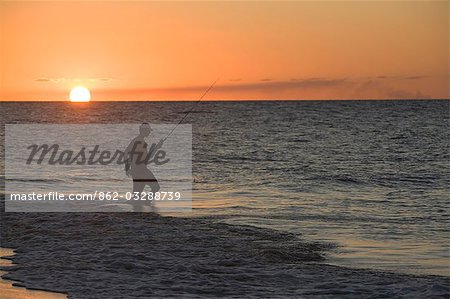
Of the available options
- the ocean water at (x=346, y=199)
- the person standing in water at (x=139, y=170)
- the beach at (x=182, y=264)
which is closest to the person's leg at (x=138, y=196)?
the person standing in water at (x=139, y=170)

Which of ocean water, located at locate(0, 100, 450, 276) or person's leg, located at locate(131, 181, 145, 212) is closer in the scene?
ocean water, located at locate(0, 100, 450, 276)

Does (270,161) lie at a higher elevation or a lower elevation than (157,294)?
higher

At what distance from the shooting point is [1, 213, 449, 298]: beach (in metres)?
8.00

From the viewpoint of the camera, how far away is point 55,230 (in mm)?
11625

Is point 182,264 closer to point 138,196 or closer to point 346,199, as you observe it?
point 138,196

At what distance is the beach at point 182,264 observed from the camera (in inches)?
315

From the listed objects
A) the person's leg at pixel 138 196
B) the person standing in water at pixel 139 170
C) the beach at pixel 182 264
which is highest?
the person standing in water at pixel 139 170

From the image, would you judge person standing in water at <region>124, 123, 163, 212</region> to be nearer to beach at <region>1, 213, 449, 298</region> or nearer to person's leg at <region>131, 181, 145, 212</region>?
person's leg at <region>131, 181, 145, 212</region>

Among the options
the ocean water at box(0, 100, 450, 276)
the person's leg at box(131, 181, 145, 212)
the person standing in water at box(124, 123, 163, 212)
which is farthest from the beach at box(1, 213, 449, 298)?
the person standing in water at box(124, 123, 163, 212)

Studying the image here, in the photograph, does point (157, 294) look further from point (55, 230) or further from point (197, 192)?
point (197, 192)

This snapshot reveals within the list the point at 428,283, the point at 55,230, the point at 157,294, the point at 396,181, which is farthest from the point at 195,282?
the point at 396,181

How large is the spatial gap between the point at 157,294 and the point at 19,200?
8.45m

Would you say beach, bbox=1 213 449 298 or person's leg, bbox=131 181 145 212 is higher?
person's leg, bbox=131 181 145 212

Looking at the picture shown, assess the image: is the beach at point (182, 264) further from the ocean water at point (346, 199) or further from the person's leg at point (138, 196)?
the person's leg at point (138, 196)
